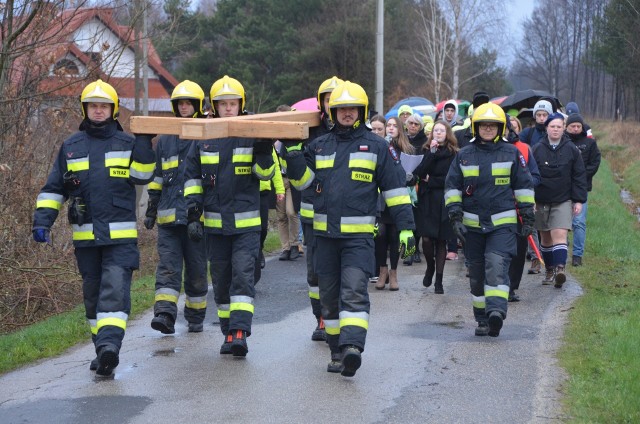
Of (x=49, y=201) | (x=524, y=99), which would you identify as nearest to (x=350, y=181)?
(x=49, y=201)

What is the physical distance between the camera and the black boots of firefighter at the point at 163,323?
8.45 m

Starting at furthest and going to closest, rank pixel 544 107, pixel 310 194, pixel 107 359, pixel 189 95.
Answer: pixel 544 107, pixel 189 95, pixel 310 194, pixel 107 359

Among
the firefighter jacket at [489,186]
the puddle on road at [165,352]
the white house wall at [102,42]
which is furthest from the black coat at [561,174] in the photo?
the puddle on road at [165,352]

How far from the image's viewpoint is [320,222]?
755cm

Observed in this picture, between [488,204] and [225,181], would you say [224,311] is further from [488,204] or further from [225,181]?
[488,204]

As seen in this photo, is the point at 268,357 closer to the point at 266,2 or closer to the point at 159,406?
the point at 159,406

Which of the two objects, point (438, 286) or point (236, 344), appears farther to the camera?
point (438, 286)

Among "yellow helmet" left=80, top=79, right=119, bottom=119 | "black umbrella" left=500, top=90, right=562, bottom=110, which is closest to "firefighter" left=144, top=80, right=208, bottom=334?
"yellow helmet" left=80, top=79, right=119, bottom=119

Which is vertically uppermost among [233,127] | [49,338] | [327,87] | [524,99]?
[524,99]

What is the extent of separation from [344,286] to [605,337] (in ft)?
8.55

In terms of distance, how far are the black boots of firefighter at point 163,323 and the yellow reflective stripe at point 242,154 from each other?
4.90 ft

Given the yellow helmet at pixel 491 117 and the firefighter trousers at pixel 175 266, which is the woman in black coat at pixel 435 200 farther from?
the firefighter trousers at pixel 175 266

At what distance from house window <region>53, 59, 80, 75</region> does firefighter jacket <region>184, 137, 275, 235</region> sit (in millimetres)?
6068

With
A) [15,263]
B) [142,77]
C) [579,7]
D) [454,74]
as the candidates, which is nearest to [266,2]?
[454,74]
